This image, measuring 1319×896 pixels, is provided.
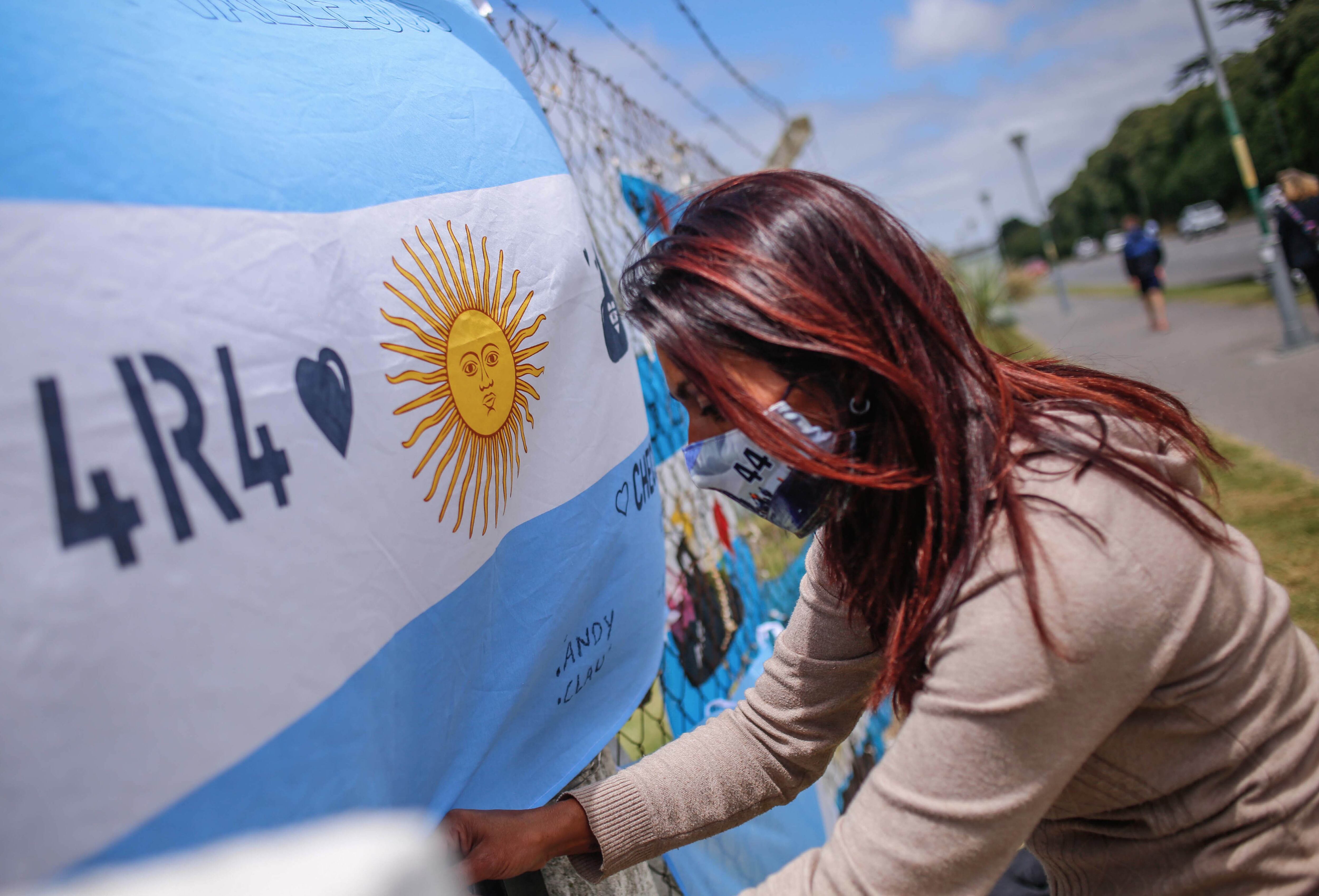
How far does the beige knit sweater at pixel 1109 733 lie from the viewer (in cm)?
101

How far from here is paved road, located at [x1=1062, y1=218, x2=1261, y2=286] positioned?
18.6m

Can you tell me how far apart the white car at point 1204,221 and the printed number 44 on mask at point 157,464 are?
4256 cm

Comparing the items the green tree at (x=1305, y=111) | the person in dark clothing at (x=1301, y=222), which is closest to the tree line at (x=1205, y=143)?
the green tree at (x=1305, y=111)

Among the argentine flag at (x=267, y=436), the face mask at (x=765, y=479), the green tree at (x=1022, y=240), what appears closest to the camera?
the argentine flag at (x=267, y=436)

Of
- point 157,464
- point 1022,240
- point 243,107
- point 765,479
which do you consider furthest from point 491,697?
point 1022,240

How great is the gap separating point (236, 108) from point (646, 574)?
1.07m

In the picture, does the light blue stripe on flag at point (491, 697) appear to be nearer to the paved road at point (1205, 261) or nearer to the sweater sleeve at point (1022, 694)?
the sweater sleeve at point (1022, 694)

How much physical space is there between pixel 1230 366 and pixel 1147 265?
325cm

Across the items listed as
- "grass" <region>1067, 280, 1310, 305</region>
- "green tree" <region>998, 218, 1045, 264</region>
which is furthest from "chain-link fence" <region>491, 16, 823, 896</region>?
"green tree" <region>998, 218, 1045, 264</region>

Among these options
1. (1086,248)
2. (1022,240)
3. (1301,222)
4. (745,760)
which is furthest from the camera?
(1022,240)

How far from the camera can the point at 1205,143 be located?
127 feet

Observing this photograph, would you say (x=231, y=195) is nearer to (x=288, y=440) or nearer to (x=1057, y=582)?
(x=288, y=440)

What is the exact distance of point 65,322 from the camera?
2.30 feet

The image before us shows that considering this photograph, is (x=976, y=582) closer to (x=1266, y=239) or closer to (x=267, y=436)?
(x=267, y=436)
